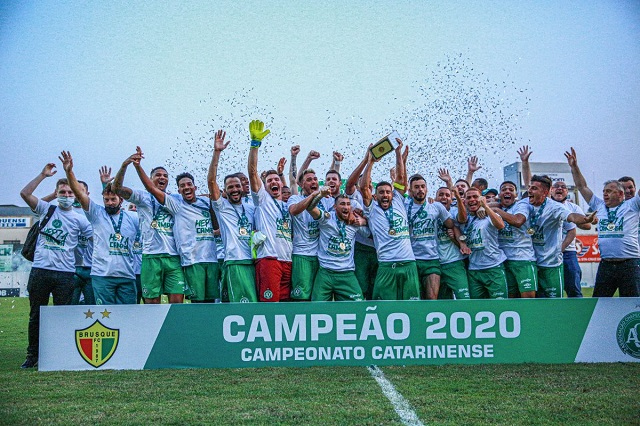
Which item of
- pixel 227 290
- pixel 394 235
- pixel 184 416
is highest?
pixel 394 235

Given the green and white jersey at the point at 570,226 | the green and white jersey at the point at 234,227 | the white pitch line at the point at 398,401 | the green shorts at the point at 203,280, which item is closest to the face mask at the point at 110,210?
the green shorts at the point at 203,280

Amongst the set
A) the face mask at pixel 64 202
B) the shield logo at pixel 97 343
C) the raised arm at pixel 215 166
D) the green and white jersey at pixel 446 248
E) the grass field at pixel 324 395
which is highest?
the raised arm at pixel 215 166

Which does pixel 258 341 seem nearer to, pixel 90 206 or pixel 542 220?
pixel 90 206

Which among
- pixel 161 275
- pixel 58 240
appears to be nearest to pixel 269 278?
pixel 161 275

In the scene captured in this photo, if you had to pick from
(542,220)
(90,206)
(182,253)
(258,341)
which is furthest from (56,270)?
(542,220)

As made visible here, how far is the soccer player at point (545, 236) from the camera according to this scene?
952cm

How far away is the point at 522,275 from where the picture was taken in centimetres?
937

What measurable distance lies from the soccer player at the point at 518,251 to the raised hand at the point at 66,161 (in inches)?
239

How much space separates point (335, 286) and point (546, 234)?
3.35 m

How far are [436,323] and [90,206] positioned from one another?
5.11 metres

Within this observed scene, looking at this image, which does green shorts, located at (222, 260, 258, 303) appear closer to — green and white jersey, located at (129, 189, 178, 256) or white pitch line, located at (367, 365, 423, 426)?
green and white jersey, located at (129, 189, 178, 256)

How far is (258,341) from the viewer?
7781 millimetres

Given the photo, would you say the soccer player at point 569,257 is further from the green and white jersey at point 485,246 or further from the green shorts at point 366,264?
the green shorts at point 366,264

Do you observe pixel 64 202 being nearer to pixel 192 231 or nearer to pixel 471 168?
pixel 192 231
